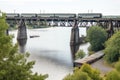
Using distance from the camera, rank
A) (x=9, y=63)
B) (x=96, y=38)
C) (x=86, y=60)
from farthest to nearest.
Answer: (x=96, y=38) → (x=86, y=60) → (x=9, y=63)

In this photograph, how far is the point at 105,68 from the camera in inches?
1647

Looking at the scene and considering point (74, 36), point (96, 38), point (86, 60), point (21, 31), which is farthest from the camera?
point (21, 31)

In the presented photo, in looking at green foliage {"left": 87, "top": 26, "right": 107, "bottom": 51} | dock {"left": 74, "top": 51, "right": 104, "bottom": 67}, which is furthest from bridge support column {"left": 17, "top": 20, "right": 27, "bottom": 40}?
dock {"left": 74, "top": 51, "right": 104, "bottom": 67}

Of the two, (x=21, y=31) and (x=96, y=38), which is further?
(x=21, y=31)

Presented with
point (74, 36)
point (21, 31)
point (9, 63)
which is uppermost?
point (9, 63)

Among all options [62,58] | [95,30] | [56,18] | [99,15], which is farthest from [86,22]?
[62,58]

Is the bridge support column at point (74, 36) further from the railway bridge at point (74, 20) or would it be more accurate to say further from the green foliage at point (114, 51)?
the green foliage at point (114, 51)

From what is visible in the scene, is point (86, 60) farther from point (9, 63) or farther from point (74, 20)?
point (74, 20)

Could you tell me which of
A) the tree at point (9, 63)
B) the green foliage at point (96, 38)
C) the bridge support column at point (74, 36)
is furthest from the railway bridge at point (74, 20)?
the tree at point (9, 63)

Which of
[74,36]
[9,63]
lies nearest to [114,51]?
[9,63]

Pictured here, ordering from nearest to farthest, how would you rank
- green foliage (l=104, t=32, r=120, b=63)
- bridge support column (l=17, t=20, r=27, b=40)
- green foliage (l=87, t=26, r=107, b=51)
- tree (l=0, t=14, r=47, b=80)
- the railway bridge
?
tree (l=0, t=14, r=47, b=80)
green foliage (l=104, t=32, r=120, b=63)
green foliage (l=87, t=26, r=107, b=51)
the railway bridge
bridge support column (l=17, t=20, r=27, b=40)

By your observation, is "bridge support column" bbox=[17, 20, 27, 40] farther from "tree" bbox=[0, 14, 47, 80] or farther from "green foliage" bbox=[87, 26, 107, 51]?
"tree" bbox=[0, 14, 47, 80]

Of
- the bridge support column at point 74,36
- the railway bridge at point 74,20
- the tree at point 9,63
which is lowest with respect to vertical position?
the bridge support column at point 74,36

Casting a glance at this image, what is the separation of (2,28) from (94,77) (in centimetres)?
1341
